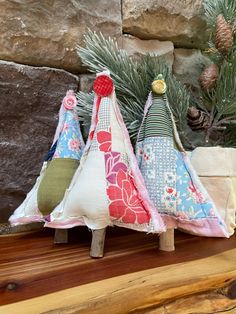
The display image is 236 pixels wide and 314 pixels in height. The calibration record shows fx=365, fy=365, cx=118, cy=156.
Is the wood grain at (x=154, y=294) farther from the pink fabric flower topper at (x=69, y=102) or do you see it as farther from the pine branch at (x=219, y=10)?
the pine branch at (x=219, y=10)

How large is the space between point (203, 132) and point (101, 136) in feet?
1.01

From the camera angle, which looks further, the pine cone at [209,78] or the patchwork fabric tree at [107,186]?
the pine cone at [209,78]

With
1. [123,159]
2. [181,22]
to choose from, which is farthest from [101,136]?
[181,22]

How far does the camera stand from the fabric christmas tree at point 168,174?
1.53ft

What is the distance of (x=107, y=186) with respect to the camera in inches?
16.8

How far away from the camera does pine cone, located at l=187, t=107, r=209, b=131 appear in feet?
2.09

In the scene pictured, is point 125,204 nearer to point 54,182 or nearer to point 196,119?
point 54,182

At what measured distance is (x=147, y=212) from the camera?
1.41 feet

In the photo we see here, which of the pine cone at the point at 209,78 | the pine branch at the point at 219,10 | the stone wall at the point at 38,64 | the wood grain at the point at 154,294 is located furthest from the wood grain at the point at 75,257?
the pine branch at the point at 219,10

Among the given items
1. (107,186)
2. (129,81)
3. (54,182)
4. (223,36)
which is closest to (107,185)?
(107,186)

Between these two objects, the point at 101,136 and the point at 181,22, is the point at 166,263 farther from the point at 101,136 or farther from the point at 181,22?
the point at 181,22

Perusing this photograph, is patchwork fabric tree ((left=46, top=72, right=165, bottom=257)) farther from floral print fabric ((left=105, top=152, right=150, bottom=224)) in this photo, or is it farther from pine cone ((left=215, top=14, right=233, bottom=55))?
pine cone ((left=215, top=14, right=233, bottom=55))

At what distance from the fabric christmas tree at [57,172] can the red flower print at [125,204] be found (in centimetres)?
10

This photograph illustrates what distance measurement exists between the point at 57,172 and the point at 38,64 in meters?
0.23
